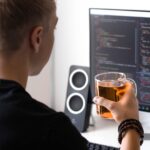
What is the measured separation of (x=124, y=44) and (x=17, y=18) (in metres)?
0.72

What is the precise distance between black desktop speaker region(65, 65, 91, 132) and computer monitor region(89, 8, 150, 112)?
0.09 metres

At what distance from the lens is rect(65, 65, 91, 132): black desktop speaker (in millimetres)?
1694

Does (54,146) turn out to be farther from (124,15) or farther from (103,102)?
(124,15)

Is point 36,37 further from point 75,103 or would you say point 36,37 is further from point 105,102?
point 75,103

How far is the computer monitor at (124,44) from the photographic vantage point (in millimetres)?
1523

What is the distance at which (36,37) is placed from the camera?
0.96 metres

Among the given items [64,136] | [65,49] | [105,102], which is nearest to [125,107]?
[105,102]

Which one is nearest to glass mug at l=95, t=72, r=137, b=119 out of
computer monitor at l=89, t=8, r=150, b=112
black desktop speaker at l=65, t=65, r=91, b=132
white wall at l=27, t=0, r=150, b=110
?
computer monitor at l=89, t=8, r=150, b=112

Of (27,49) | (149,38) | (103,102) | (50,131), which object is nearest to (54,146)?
(50,131)

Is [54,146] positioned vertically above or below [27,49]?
below

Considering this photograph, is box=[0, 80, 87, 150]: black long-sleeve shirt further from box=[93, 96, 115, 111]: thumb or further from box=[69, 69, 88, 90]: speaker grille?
box=[69, 69, 88, 90]: speaker grille

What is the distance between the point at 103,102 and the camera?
1.27 meters

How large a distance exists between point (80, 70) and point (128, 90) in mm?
493

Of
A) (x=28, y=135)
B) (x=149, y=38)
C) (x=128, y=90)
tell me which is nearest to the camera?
(x=28, y=135)
